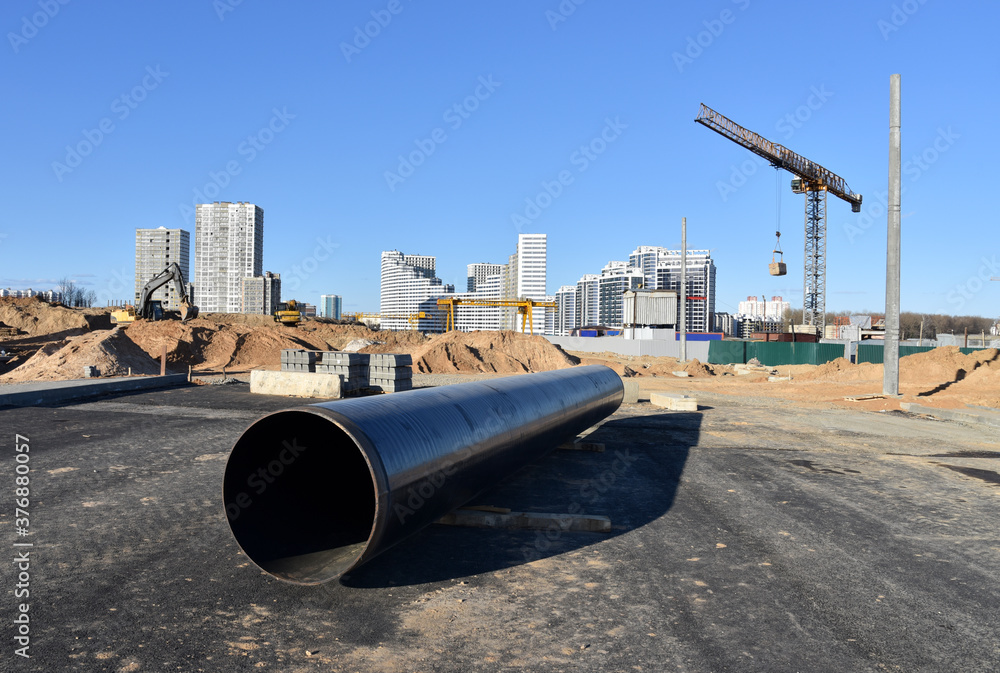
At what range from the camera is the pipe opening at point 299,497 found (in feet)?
15.0

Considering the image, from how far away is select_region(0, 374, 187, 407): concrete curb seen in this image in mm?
15031

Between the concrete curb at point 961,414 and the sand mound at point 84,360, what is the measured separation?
2593 cm

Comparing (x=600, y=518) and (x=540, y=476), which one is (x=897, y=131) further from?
(x=600, y=518)

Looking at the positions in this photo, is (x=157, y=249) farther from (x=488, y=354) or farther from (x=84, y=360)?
(x=84, y=360)

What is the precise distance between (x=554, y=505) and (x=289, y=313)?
1686 inches

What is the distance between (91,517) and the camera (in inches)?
245

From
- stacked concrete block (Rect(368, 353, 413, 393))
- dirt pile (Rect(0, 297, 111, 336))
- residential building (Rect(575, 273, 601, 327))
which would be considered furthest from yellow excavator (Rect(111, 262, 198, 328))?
residential building (Rect(575, 273, 601, 327))

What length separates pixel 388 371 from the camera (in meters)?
18.5

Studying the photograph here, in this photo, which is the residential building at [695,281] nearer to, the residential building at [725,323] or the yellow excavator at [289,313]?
the residential building at [725,323]

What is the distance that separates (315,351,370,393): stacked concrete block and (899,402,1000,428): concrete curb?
16.0 meters

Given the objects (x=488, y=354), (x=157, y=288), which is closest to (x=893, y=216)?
(x=488, y=354)

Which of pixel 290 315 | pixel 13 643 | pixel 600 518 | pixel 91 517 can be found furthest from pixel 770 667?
pixel 290 315

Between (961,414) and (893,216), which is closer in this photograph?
(961,414)

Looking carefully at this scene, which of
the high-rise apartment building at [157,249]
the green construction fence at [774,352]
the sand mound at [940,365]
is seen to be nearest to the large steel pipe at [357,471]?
the sand mound at [940,365]
